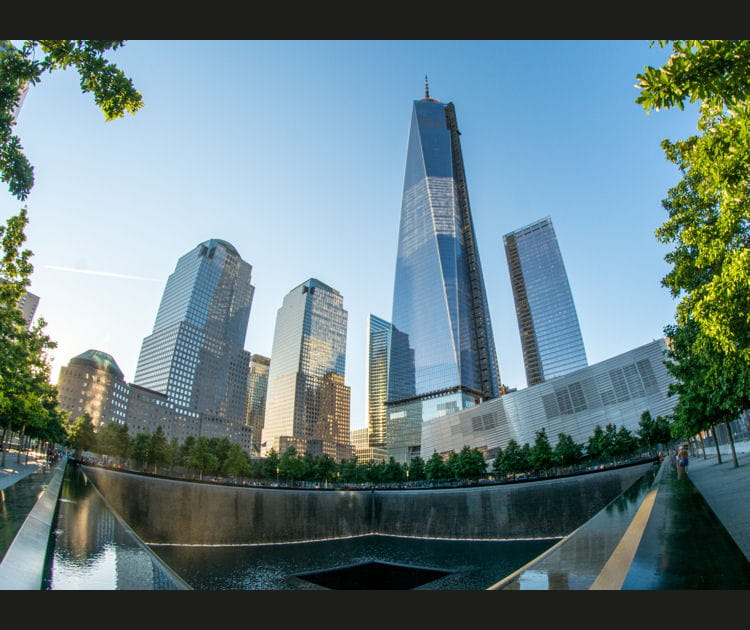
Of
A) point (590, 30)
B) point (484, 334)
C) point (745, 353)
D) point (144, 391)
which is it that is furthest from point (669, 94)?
point (144, 391)

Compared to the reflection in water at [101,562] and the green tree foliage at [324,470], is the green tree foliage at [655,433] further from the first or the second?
the reflection in water at [101,562]

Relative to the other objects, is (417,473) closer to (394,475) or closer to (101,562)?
(394,475)

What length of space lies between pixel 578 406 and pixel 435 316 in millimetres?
82727

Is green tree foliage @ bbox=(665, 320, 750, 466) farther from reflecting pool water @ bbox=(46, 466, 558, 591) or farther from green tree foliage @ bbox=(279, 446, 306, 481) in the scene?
green tree foliage @ bbox=(279, 446, 306, 481)

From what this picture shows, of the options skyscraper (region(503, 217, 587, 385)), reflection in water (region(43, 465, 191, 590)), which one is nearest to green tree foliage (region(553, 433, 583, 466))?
reflection in water (region(43, 465, 191, 590))

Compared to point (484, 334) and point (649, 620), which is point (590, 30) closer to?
point (649, 620)

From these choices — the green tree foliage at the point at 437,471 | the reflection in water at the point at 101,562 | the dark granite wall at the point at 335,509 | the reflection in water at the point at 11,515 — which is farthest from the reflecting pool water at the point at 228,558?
the green tree foliage at the point at 437,471

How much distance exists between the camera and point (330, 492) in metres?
55.2

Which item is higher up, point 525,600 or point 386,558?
point 525,600

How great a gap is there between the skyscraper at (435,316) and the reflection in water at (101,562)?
496 feet

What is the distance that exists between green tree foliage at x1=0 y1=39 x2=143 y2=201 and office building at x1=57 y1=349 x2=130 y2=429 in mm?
155811

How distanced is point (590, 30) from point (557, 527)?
46346 millimetres

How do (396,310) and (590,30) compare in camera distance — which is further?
(396,310)

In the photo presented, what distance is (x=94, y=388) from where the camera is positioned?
5576 inches
